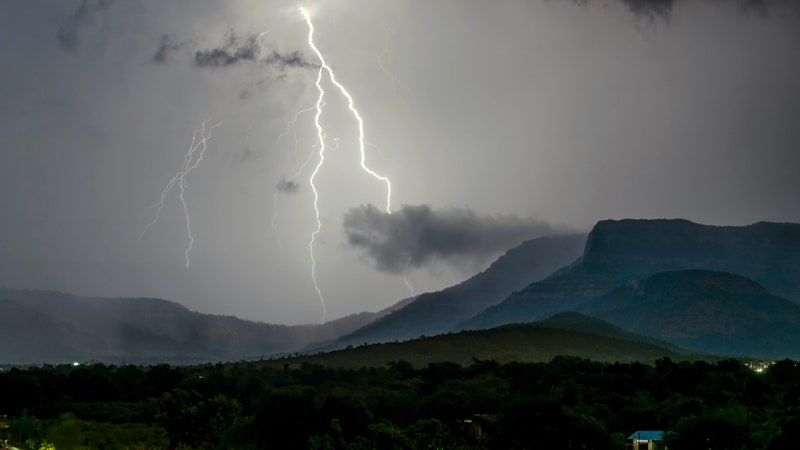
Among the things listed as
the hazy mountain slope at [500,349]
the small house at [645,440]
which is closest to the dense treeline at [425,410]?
the small house at [645,440]

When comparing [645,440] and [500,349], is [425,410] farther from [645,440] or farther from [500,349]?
[500,349]

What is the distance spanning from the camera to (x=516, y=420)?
62.8 m

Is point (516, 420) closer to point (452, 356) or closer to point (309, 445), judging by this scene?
point (309, 445)

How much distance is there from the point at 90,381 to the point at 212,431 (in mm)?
38084

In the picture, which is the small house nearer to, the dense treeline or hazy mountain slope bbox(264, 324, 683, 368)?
the dense treeline

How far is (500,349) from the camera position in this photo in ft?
554

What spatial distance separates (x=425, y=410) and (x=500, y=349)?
90274mm

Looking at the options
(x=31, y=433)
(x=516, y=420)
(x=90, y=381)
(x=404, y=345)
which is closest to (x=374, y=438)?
(x=516, y=420)

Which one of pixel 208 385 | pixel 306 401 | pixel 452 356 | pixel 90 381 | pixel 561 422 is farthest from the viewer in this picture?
pixel 452 356

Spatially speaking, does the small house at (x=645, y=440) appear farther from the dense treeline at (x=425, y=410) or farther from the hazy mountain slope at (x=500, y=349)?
the hazy mountain slope at (x=500, y=349)

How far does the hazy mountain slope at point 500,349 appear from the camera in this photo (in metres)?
160

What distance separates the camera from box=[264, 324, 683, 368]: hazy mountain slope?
159625 millimetres

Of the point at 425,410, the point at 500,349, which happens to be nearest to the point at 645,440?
the point at 425,410

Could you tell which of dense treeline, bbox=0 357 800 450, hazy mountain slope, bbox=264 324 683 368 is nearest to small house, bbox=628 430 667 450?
dense treeline, bbox=0 357 800 450
